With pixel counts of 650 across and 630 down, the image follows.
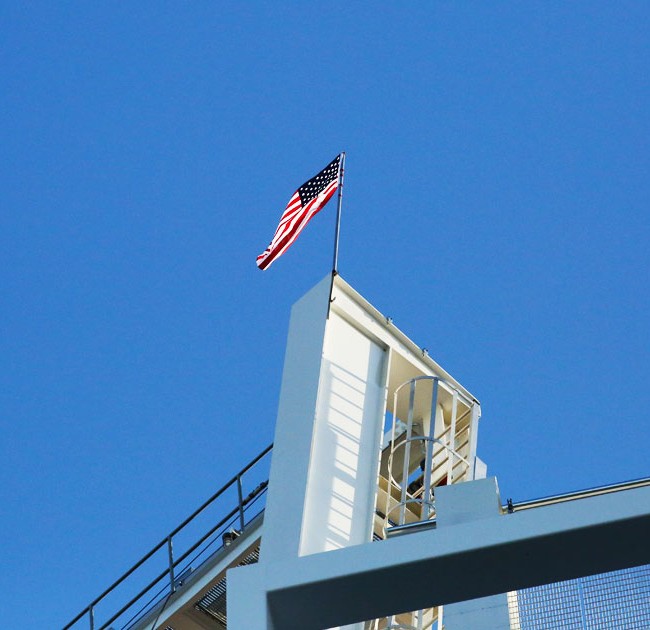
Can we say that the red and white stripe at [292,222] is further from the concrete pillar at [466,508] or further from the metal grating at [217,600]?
the concrete pillar at [466,508]

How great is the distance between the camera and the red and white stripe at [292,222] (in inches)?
548

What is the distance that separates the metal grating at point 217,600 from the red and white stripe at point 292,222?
11.9 ft

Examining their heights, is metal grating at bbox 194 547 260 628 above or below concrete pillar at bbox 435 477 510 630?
above

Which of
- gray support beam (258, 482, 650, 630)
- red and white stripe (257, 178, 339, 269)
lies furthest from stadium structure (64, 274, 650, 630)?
red and white stripe (257, 178, 339, 269)

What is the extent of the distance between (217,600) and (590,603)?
10.8 metres

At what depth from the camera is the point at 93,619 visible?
Result: 1631 centimetres

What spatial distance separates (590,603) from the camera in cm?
487

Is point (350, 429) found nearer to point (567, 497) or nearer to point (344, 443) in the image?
point (344, 443)

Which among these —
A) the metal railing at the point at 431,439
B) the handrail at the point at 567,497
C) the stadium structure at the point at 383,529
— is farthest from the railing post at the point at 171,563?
the handrail at the point at 567,497

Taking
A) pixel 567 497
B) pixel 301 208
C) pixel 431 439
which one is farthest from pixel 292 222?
pixel 567 497

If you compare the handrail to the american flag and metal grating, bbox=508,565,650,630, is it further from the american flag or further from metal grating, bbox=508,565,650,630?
the american flag

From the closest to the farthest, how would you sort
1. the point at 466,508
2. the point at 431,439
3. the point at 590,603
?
the point at 590,603 < the point at 466,508 < the point at 431,439

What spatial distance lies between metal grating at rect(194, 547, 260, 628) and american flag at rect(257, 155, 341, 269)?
3.68 meters

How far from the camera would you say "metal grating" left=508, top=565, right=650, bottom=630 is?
4730 mm
